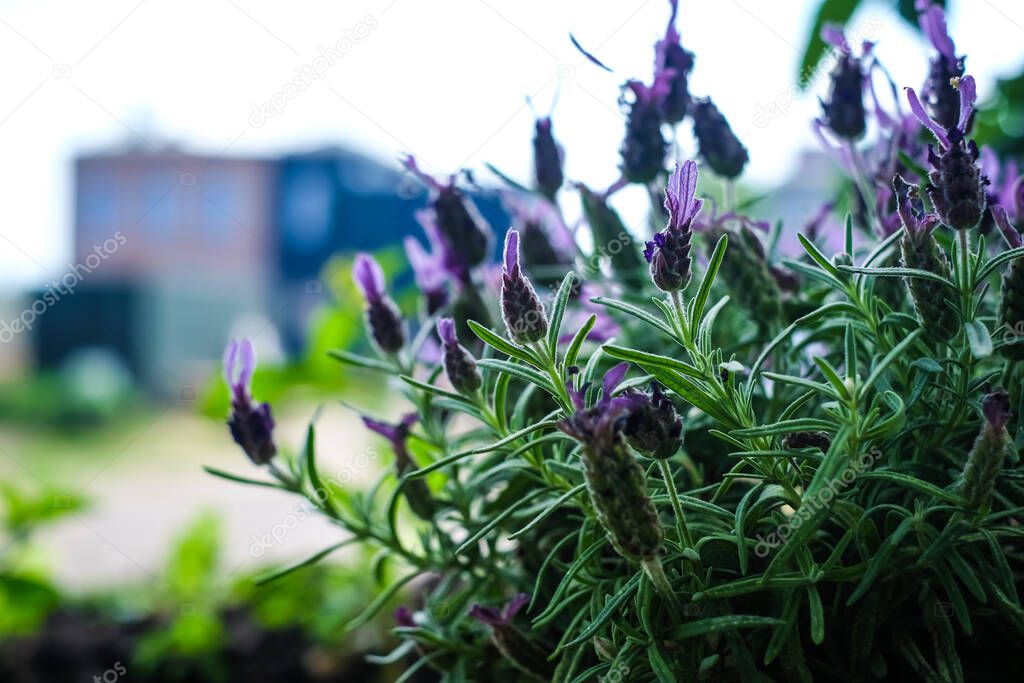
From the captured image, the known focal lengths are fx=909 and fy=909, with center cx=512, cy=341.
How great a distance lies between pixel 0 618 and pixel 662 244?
4.42 ft

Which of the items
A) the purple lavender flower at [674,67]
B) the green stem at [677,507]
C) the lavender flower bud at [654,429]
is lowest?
the green stem at [677,507]

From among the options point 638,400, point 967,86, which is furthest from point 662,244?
point 967,86

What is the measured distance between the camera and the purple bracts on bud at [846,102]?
0.61m

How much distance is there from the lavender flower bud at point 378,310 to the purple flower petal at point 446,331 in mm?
130

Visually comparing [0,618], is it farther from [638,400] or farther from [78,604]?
[638,400]

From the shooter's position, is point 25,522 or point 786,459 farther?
point 25,522

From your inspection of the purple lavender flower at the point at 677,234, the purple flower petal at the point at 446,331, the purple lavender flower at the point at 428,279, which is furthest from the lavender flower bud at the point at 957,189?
the purple lavender flower at the point at 428,279

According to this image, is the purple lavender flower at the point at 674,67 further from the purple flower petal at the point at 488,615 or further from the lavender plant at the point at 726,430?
the purple flower petal at the point at 488,615

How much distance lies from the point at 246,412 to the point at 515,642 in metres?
0.22

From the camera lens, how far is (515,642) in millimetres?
506

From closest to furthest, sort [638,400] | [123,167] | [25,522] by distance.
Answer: [638,400]
[25,522]
[123,167]

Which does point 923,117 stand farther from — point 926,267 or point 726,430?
point 726,430

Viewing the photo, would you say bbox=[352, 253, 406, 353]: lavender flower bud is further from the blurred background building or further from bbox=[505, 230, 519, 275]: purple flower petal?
the blurred background building

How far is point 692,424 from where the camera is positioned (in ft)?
1.76
